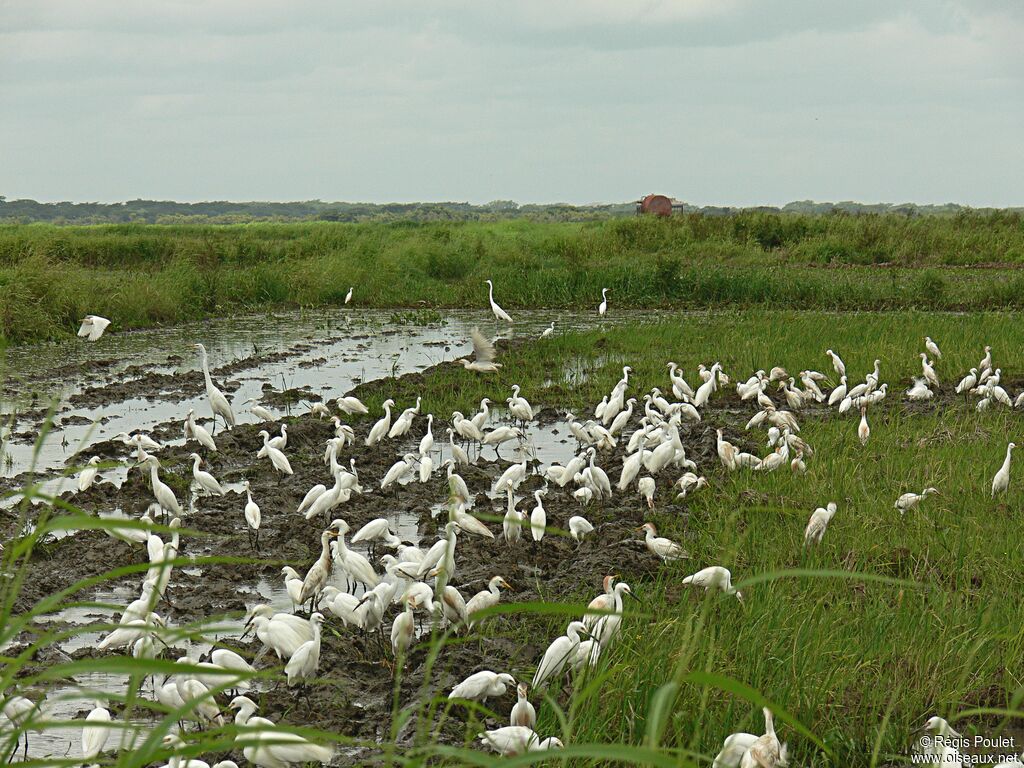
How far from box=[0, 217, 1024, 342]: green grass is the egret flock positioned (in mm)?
6304

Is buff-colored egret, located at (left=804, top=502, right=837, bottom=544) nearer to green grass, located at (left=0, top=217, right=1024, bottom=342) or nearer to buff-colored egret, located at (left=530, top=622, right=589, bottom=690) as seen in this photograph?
buff-colored egret, located at (left=530, top=622, right=589, bottom=690)

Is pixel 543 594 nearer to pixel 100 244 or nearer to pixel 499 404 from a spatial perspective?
pixel 499 404

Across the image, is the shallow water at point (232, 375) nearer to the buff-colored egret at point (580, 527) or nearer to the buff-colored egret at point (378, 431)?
the buff-colored egret at point (378, 431)


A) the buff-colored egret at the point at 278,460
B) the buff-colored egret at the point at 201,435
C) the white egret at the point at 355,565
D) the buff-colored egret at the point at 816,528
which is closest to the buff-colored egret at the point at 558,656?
the white egret at the point at 355,565

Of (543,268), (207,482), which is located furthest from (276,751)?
(543,268)

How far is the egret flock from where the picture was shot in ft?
12.5

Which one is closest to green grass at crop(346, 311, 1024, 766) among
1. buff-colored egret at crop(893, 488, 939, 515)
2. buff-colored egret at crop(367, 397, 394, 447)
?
buff-colored egret at crop(893, 488, 939, 515)

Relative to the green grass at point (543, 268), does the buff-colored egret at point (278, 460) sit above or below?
below

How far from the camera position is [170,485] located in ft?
30.6

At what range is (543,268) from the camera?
99.2 feet

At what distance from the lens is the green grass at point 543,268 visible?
22203 mm

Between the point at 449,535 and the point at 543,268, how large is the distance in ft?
91.0

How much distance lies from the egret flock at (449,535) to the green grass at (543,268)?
6.30 meters

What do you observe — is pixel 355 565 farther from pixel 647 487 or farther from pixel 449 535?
pixel 449 535
